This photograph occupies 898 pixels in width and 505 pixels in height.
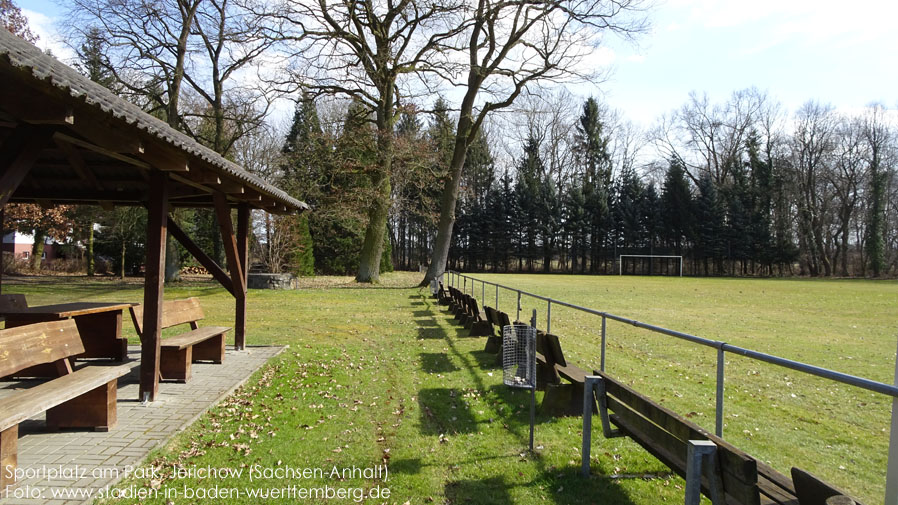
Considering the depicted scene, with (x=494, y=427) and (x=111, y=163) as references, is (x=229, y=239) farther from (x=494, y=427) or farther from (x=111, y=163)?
(x=494, y=427)

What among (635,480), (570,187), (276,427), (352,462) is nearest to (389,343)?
(276,427)

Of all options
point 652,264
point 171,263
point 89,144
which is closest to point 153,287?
point 89,144

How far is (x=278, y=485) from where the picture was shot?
3.91 metres

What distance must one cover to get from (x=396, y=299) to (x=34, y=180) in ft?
40.2

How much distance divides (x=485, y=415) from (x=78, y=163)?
5.76 metres

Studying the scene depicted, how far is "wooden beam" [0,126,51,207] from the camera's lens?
143 inches

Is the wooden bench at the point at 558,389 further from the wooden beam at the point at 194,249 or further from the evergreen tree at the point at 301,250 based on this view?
the evergreen tree at the point at 301,250

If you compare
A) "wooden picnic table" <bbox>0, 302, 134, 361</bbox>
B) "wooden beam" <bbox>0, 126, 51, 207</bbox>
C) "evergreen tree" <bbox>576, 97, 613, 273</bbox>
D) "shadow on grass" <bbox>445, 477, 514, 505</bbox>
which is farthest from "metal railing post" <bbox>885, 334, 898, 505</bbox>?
"evergreen tree" <bbox>576, 97, 613, 273</bbox>

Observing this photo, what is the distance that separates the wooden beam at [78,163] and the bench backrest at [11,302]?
1753mm

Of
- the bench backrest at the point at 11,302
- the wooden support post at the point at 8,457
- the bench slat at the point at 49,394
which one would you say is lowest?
the wooden support post at the point at 8,457

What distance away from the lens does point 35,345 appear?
4348 mm

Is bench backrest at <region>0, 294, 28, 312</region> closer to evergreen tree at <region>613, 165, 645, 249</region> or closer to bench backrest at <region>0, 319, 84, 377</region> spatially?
bench backrest at <region>0, 319, 84, 377</region>

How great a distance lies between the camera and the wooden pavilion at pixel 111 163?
352cm

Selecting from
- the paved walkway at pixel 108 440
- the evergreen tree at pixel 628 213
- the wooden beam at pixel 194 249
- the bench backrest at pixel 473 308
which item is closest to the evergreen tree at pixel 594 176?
the evergreen tree at pixel 628 213
